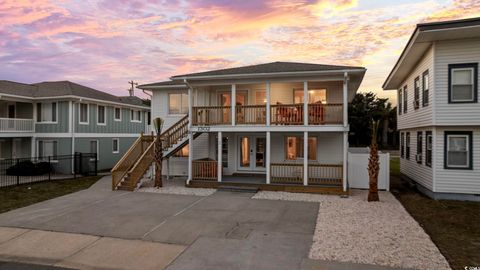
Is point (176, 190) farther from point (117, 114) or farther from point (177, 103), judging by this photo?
point (117, 114)

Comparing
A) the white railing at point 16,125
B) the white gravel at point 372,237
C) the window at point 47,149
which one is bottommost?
the white gravel at point 372,237

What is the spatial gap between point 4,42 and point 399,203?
83.8ft

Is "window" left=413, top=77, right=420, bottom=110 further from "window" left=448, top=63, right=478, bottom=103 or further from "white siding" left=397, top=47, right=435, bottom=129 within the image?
"window" left=448, top=63, right=478, bottom=103

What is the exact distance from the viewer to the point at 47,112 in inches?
839

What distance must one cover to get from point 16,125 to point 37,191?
29.6 ft

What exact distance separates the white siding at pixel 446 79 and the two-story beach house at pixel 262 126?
9.28 ft

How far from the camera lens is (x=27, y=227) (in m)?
8.48

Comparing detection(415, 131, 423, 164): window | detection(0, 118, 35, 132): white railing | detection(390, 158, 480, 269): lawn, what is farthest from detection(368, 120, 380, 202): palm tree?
detection(0, 118, 35, 132): white railing

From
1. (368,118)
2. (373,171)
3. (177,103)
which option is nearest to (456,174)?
(373,171)

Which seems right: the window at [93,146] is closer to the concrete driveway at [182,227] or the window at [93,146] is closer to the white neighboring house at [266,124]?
the white neighboring house at [266,124]

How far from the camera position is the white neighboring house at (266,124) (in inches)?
546

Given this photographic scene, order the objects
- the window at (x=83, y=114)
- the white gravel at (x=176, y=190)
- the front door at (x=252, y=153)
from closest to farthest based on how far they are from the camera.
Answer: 1. the white gravel at (x=176, y=190)
2. the front door at (x=252, y=153)
3. the window at (x=83, y=114)

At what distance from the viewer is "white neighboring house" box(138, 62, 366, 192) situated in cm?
1387

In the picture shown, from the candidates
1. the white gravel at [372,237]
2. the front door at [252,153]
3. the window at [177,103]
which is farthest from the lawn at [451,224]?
the window at [177,103]
